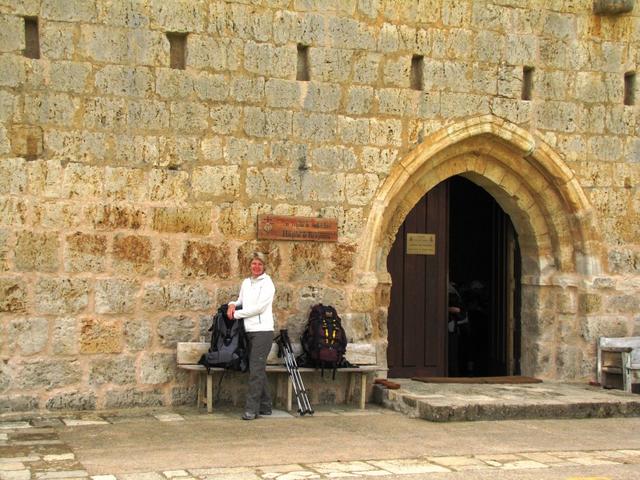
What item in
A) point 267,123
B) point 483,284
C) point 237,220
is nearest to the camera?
point 237,220

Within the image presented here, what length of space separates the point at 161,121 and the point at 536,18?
3.93 metres

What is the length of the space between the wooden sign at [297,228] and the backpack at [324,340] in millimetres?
656

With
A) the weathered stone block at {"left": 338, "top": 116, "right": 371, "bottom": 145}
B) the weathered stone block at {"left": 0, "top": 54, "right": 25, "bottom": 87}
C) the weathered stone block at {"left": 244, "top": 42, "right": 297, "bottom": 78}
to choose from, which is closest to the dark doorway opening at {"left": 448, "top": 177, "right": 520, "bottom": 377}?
the weathered stone block at {"left": 338, "top": 116, "right": 371, "bottom": 145}

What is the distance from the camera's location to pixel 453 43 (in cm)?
970

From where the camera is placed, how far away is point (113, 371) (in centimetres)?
844

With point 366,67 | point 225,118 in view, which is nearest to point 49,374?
point 225,118

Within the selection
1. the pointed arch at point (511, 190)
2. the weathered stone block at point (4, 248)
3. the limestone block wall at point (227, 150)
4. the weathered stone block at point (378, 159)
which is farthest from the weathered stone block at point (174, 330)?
the weathered stone block at point (378, 159)

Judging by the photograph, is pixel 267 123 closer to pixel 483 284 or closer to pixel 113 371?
pixel 113 371

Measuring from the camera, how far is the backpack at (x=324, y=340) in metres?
8.65

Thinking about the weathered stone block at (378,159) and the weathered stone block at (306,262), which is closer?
the weathered stone block at (306,262)

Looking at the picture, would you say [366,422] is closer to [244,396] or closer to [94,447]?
[244,396]

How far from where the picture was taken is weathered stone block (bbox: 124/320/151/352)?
27.9 ft

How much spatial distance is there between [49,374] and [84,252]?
3.38ft

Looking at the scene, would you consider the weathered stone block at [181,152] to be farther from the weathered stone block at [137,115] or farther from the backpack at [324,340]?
the backpack at [324,340]
